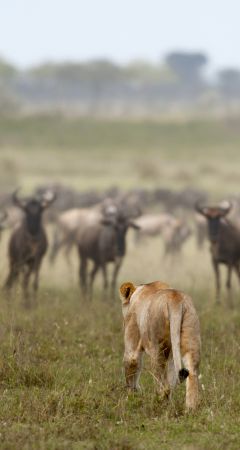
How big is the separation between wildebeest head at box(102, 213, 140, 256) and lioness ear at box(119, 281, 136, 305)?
776 centimetres

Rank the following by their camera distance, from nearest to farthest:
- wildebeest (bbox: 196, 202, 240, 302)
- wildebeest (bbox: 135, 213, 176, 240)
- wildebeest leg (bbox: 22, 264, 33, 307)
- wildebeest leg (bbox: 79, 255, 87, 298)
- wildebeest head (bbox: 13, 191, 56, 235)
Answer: wildebeest leg (bbox: 22, 264, 33, 307), wildebeest head (bbox: 13, 191, 56, 235), wildebeest (bbox: 196, 202, 240, 302), wildebeest leg (bbox: 79, 255, 87, 298), wildebeest (bbox: 135, 213, 176, 240)

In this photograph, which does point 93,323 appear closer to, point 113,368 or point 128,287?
point 113,368

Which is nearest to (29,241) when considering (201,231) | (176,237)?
(176,237)

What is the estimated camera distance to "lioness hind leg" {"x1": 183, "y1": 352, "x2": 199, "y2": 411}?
6207 mm

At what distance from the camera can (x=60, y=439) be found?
5.90 m

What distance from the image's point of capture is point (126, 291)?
283 inches

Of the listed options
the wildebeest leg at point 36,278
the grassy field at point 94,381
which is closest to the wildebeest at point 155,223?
the grassy field at point 94,381

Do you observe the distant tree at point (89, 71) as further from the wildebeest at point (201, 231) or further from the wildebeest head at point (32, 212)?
the wildebeest head at point (32, 212)

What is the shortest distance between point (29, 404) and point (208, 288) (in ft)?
27.2

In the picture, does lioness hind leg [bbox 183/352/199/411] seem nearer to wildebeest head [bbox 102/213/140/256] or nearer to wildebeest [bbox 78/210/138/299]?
wildebeest [bbox 78/210/138/299]

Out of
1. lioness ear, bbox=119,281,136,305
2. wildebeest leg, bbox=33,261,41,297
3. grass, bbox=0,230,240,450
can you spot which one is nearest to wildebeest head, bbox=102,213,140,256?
wildebeest leg, bbox=33,261,41,297

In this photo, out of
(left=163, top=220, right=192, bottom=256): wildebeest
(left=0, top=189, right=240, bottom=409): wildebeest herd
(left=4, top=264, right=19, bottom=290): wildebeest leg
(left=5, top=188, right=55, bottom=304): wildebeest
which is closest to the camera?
(left=0, top=189, right=240, bottom=409): wildebeest herd

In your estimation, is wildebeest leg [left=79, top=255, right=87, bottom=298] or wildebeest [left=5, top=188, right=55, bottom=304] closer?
wildebeest [left=5, top=188, right=55, bottom=304]

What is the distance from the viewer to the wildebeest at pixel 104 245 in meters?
15.0
